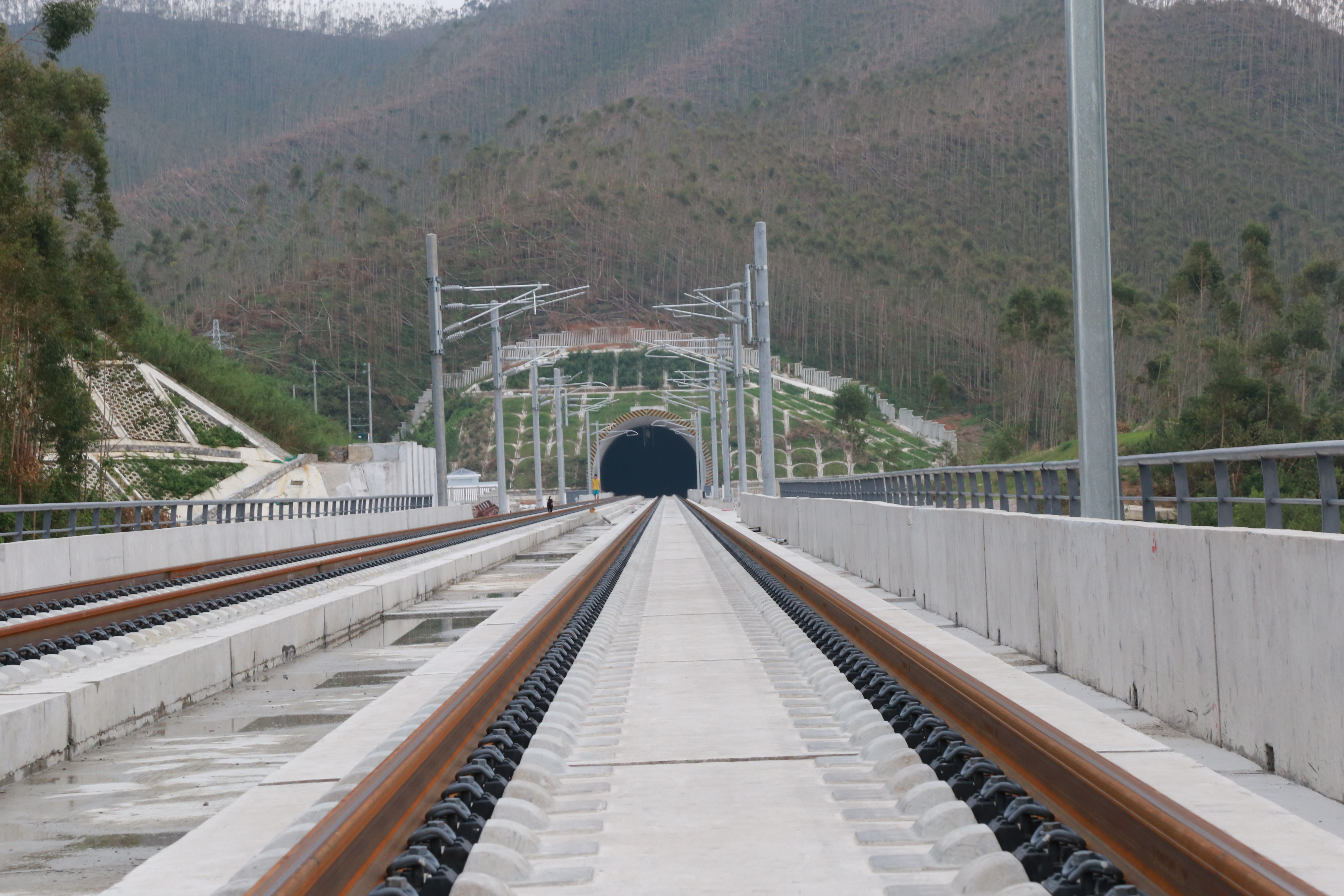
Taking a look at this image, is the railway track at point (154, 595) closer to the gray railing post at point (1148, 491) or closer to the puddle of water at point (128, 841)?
the puddle of water at point (128, 841)

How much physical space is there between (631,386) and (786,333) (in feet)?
146

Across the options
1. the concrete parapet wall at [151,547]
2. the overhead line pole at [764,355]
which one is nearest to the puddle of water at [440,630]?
the concrete parapet wall at [151,547]

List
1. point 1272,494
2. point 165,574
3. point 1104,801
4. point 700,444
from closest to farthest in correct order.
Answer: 1. point 1104,801
2. point 1272,494
3. point 165,574
4. point 700,444

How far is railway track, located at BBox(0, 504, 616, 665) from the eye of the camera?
11.0 metres

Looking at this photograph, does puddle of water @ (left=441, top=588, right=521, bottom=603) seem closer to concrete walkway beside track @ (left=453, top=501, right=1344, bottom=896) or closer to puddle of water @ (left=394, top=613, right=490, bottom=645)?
puddle of water @ (left=394, top=613, right=490, bottom=645)

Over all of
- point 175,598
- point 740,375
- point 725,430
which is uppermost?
point 740,375

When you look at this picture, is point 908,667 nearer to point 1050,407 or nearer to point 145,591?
point 145,591

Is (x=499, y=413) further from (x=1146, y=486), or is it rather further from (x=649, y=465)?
(x=649, y=465)

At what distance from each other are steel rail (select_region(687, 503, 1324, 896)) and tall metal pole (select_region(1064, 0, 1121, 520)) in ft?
11.0

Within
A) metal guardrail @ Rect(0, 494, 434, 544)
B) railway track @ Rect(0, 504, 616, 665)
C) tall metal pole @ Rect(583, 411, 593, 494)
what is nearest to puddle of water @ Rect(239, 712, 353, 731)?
railway track @ Rect(0, 504, 616, 665)

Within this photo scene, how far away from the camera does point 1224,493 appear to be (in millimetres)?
11195

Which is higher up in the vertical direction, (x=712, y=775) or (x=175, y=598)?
(x=175, y=598)

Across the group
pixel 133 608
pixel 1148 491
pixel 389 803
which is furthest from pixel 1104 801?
pixel 133 608

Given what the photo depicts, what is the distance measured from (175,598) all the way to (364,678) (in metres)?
4.72
